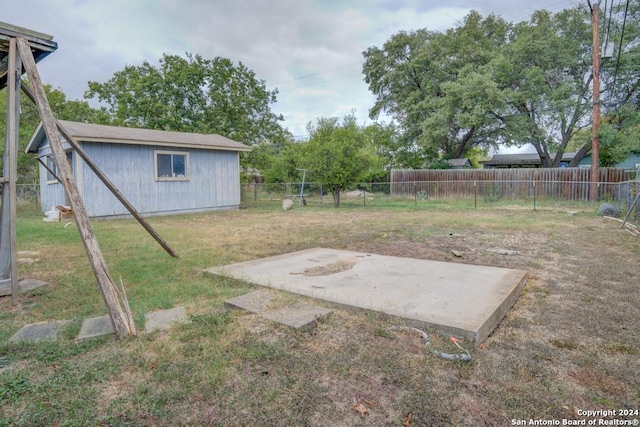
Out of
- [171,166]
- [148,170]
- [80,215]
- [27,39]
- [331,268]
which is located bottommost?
[331,268]

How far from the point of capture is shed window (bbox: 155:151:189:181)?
11.4 metres

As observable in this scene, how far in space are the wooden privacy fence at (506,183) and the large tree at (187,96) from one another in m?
8.76

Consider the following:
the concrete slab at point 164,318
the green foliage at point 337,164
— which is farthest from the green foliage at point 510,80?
the concrete slab at point 164,318

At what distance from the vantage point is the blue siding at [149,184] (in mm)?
10010

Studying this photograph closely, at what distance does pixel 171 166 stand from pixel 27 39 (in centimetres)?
843

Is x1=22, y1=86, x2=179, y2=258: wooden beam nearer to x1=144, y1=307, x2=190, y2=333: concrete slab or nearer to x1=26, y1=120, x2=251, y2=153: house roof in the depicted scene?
x1=144, y1=307, x2=190, y2=333: concrete slab

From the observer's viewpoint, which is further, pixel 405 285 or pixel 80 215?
pixel 405 285

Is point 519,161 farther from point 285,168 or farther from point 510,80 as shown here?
point 285,168

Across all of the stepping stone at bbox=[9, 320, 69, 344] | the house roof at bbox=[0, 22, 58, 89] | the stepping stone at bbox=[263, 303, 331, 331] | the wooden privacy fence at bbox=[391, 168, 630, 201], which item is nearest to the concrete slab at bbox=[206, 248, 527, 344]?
the stepping stone at bbox=[263, 303, 331, 331]

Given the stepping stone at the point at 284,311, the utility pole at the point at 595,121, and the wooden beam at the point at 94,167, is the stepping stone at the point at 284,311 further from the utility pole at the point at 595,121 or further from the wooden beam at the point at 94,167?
the utility pole at the point at 595,121

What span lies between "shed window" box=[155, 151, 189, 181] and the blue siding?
13 cm

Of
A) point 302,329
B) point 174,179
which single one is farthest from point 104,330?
point 174,179

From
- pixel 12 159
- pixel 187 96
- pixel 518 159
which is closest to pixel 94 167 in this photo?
pixel 12 159

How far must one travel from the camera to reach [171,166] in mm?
11672
